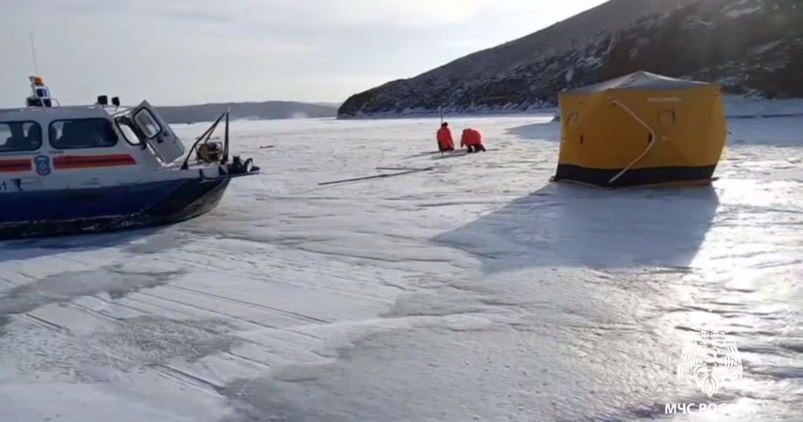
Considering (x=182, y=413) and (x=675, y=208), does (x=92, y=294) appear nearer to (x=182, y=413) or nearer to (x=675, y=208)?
(x=182, y=413)

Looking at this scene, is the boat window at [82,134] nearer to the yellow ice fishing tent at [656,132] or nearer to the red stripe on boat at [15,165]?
the red stripe on boat at [15,165]

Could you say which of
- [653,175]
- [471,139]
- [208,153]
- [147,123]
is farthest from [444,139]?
[147,123]

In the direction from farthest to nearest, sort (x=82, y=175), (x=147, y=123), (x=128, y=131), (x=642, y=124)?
(x=642, y=124), (x=147, y=123), (x=128, y=131), (x=82, y=175)

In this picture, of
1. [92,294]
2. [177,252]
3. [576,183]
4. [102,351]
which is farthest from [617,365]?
[576,183]

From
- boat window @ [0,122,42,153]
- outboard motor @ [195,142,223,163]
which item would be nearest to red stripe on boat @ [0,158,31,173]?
boat window @ [0,122,42,153]

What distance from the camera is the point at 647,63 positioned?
1645 inches

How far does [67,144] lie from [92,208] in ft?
2.64

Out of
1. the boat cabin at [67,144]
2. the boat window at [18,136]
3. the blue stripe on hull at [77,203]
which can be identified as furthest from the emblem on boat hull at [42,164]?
the blue stripe on hull at [77,203]

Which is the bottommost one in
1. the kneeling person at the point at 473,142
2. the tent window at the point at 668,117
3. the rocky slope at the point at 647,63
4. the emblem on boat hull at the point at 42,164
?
the kneeling person at the point at 473,142

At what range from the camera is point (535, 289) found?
520cm

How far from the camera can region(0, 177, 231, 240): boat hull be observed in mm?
8188

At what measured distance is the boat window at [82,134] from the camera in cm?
835

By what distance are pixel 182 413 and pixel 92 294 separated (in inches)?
105

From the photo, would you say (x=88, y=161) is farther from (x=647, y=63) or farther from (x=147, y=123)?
(x=647, y=63)
